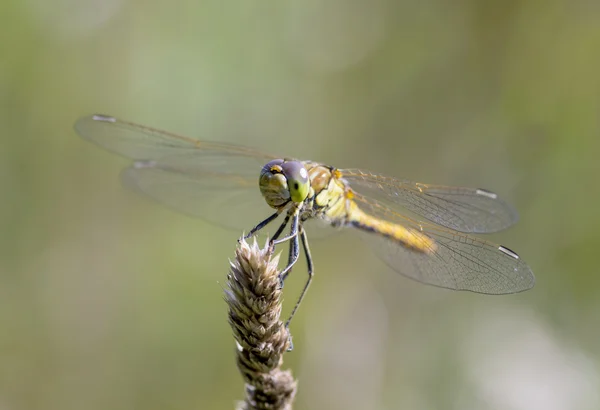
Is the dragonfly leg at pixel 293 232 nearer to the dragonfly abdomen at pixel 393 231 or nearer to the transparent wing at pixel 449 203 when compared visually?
the transparent wing at pixel 449 203

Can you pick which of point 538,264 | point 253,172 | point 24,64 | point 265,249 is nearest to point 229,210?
point 253,172

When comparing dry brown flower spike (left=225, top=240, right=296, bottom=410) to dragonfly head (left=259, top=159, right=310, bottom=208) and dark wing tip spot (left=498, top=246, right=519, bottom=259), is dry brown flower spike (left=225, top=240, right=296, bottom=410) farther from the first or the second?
dark wing tip spot (left=498, top=246, right=519, bottom=259)

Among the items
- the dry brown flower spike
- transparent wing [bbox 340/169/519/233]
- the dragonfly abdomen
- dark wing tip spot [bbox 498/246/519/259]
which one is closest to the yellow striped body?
the dragonfly abdomen

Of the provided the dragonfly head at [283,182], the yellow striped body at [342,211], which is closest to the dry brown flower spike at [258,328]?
the dragonfly head at [283,182]

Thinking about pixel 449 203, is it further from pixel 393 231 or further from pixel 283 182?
pixel 283 182

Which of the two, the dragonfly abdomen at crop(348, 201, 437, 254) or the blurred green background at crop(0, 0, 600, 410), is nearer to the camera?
the dragonfly abdomen at crop(348, 201, 437, 254)

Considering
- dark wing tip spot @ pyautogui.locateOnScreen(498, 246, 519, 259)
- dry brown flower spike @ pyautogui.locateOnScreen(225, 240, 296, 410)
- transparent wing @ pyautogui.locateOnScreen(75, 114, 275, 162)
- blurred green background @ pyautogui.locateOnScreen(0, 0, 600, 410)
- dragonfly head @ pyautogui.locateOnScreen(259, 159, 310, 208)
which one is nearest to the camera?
dry brown flower spike @ pyautogui.locateOnScreen(225, 240, 296, 410)
